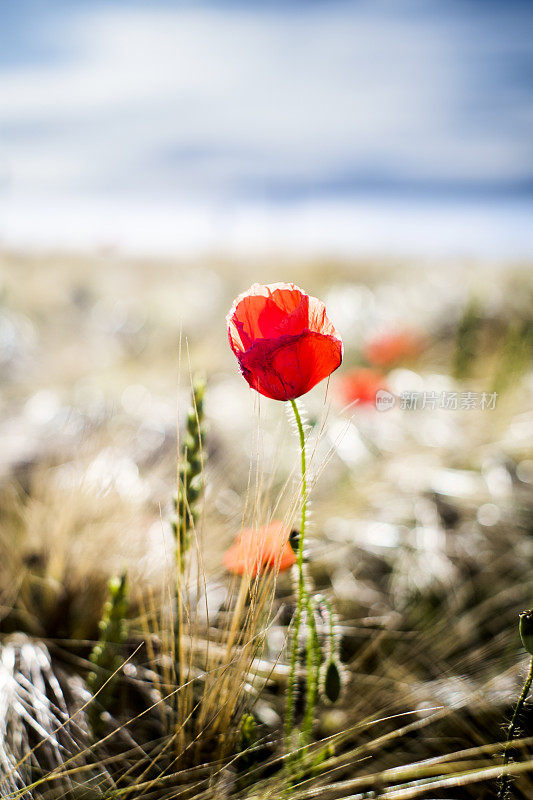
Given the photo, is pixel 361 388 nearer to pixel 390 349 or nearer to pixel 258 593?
pixel 390 349

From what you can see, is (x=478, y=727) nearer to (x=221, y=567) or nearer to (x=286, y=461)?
(x=221, y=567)

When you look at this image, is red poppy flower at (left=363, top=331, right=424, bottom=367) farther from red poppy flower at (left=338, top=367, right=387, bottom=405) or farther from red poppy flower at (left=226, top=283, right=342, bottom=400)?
red poppy flower at (left=226, top=283, right=342, bottom=400)

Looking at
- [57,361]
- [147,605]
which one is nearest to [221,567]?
[147,605]

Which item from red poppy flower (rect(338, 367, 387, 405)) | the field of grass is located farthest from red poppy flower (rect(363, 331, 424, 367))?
red poppy flower (rect(338, 367, 387, 405))

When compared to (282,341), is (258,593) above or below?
below

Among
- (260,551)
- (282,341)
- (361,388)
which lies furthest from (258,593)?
(361,388)

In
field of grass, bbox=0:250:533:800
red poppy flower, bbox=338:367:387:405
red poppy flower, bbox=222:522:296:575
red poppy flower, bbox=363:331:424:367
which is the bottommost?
field of grass, bbox=0:250:533:800
